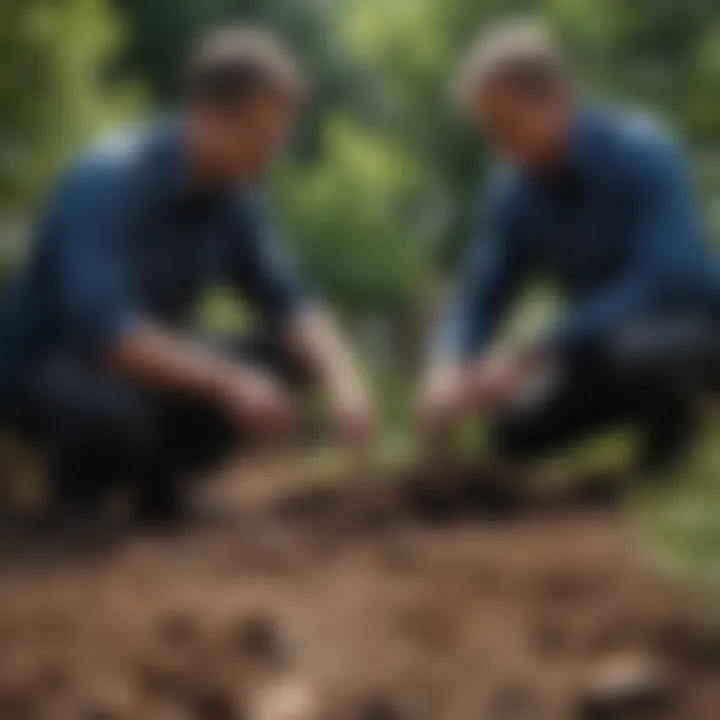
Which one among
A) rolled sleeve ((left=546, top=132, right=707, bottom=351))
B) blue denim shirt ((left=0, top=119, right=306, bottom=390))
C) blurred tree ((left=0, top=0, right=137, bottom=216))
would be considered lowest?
rolled sleeve ((left=546, top=132, right=707, bottom=351))

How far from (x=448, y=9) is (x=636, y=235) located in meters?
0.18

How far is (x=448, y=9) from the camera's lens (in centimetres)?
103

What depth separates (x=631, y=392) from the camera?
1.15m

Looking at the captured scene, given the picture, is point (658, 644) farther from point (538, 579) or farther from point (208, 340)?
point (208, 340)

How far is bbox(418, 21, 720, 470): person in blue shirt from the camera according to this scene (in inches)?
40.6

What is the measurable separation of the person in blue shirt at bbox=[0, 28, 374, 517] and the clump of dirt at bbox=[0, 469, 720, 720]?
58 mm

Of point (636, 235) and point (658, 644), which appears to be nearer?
point (658, 644)

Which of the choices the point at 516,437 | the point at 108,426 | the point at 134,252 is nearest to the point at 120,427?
the point at 108,426

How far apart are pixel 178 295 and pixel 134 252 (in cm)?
4

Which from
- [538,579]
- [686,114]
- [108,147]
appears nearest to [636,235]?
[686,114]

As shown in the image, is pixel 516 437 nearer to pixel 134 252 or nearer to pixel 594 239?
pixel 594 239

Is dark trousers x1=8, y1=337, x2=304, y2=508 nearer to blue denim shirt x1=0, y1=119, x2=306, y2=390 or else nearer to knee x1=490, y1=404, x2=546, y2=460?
blue denim shirt x1=0, y1=119, x2=306, y2=390

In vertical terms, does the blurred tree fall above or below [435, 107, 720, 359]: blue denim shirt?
above

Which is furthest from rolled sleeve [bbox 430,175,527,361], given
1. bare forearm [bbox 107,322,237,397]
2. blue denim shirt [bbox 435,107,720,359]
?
bare forearm [bbox 107,322,237,397]
